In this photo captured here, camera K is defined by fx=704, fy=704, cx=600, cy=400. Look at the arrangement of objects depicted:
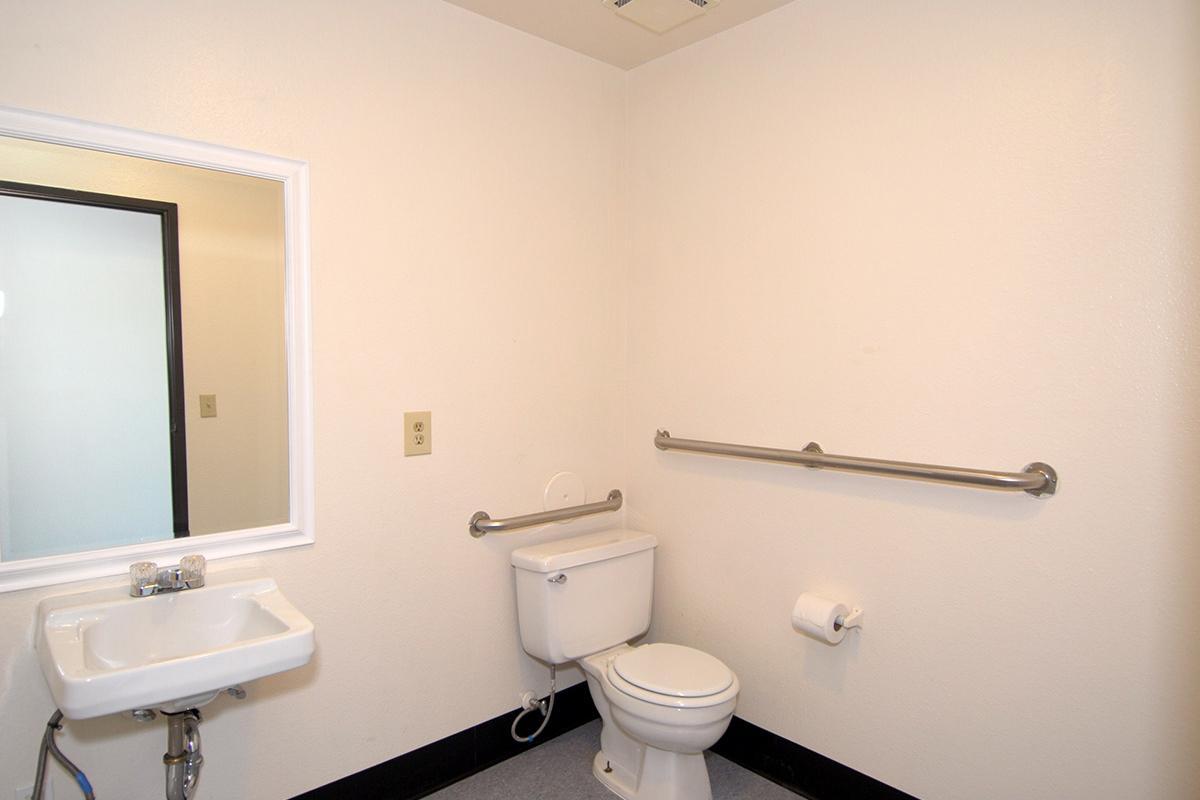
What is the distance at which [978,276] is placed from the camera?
1.63 m

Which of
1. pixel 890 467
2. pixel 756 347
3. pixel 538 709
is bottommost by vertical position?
pixel 538 709

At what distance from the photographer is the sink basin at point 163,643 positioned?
1.21m

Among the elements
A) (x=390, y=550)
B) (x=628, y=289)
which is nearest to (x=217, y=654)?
(x=390, y=550)

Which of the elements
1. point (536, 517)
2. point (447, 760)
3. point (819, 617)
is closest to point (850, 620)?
point (819, 617)

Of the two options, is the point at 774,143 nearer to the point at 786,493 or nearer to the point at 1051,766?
the point at 786,493

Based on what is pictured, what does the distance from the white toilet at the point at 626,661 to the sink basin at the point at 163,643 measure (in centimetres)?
78

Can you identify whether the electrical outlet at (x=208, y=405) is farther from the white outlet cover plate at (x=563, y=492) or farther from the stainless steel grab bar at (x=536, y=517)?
the white outlet cover plate at (x=563, y=492)

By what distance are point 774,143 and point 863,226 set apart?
1.27 feet

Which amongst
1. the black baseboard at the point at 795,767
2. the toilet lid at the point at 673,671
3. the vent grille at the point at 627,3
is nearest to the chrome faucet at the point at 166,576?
the toilet lid at the point at 673,671

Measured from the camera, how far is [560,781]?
2.10m

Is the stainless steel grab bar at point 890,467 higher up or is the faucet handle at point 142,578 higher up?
the stainless steel grab bar at point 890,467

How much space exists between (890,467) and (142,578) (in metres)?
1.72

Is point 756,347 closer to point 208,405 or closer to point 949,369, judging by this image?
point 949,369

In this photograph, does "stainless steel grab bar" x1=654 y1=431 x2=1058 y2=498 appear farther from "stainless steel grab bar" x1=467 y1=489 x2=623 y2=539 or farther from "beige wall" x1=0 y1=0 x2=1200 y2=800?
"stainless steel grab bar" x1=467 y1=489 x2=623 y2=539
